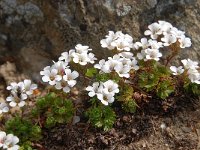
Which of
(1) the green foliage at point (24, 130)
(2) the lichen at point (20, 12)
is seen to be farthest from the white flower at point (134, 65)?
(2) the lichen at point (20, 12)

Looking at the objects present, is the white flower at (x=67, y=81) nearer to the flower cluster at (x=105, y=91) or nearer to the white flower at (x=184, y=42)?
the flower cluster at (x=105, y=91)

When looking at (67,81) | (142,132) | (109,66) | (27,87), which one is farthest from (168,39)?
(27,87)

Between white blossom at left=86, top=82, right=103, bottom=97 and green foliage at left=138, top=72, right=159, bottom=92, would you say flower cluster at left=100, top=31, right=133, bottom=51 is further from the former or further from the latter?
white blossom at left=86, top=82, right=103, bottom=97

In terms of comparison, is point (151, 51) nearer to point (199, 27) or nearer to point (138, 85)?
point (138, 85)

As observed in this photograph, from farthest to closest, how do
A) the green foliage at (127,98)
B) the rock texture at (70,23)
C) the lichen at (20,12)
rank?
the lichen at (20,12) < the rock texture at (70,23) < the green foliage at (127,98)

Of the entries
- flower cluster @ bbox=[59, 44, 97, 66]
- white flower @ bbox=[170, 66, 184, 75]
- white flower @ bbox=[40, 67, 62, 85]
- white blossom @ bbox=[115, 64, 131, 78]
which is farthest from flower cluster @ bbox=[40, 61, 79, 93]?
white flower @ bbox=[170, 66, 184, 75]

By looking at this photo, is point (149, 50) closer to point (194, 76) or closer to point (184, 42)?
point (184, 42)
